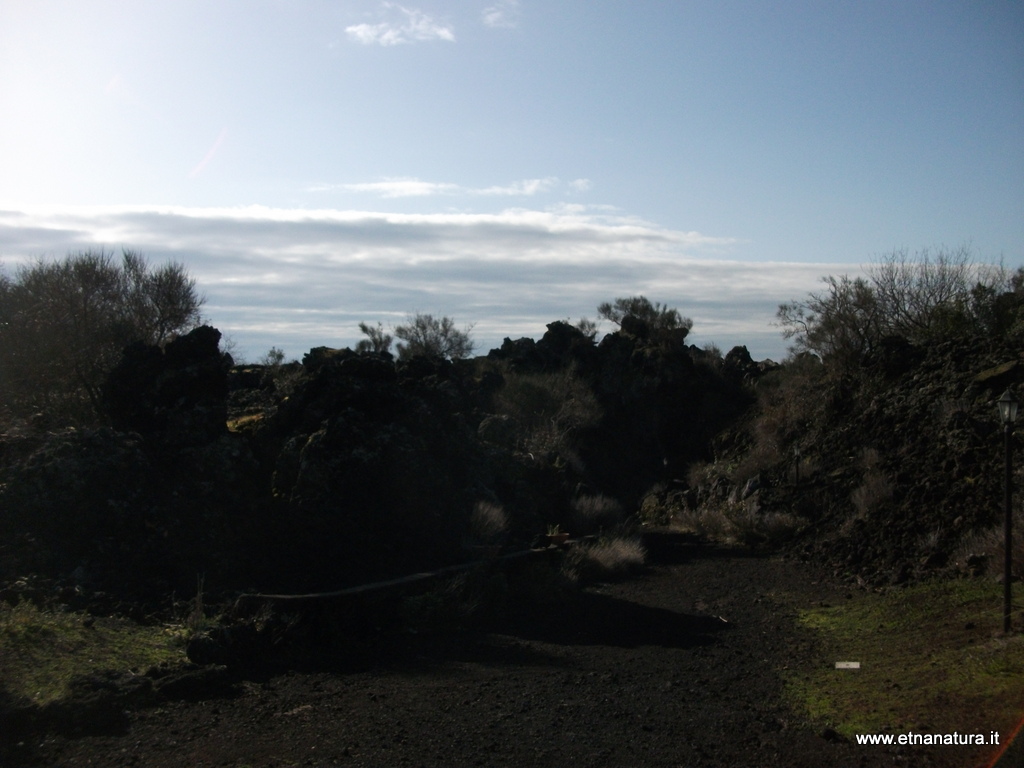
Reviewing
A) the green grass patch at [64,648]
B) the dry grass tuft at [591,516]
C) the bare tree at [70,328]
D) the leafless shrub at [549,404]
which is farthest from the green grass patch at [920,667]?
the leafless shrub at [549,404]

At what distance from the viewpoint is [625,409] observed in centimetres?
3212

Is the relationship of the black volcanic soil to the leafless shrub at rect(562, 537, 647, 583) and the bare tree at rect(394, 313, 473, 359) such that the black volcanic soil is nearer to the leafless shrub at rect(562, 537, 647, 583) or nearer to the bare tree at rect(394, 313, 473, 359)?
the leafless shrub at rect(562, 537, 647, 583)

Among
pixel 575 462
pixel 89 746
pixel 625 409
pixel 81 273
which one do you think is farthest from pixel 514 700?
pixel 625 409

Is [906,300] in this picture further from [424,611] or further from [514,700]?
[514,700]

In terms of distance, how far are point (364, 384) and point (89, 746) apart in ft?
25.8

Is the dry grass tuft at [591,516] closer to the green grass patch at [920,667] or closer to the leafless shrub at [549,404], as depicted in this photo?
the leafless shrub at [549,404]

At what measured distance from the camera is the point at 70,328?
18.3 m

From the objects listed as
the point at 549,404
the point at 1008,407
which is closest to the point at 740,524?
the point at 1008,407

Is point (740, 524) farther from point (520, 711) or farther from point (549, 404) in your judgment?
point (549, 404)

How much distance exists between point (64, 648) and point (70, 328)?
42.0 feet

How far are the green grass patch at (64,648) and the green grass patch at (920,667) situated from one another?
5735 mm

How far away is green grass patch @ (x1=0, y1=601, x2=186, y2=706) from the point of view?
6.45m

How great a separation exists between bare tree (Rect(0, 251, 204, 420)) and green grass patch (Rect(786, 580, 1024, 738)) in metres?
14.5

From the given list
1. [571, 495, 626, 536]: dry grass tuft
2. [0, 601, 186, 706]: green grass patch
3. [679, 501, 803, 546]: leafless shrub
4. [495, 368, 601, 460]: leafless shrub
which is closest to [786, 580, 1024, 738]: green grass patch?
[0, 601, 186, 706]: green grass patch
